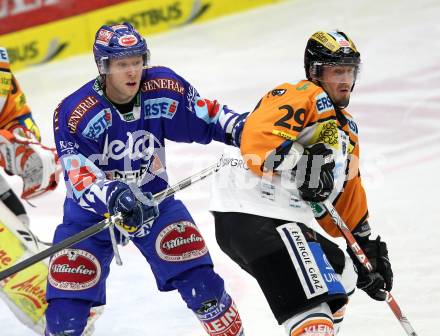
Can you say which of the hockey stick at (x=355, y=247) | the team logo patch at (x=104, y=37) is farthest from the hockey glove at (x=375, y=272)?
the team logo patch at (x=104, y=37)

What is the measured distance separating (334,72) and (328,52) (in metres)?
0.08

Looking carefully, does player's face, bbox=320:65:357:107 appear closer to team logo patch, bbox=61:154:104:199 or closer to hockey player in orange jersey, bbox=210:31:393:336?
hockey player in orange jersey, bbox=210:31:393:336

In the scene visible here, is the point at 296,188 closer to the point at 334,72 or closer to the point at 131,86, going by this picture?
the point at 334,72

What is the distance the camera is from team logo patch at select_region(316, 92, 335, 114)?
382 cm

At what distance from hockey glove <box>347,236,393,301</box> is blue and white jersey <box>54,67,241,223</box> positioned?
69cm

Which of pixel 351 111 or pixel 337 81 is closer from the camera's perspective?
pixel 337 81

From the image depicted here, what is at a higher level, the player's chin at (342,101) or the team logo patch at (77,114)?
the team logo patch at (77,114)

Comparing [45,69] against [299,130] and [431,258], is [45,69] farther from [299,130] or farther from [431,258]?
[299,130]

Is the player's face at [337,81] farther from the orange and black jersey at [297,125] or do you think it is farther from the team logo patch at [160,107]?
the team logo patch at [160,107]

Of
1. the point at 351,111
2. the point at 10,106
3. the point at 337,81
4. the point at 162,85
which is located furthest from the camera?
the point at 351,111

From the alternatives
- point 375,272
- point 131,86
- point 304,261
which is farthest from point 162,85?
point 375,272

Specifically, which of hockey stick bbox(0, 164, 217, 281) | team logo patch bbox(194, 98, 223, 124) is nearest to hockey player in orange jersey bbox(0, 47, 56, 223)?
team logo patch bbox(194, 98, 223, 124)

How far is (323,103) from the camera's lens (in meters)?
3.84

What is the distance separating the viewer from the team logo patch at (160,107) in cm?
419
